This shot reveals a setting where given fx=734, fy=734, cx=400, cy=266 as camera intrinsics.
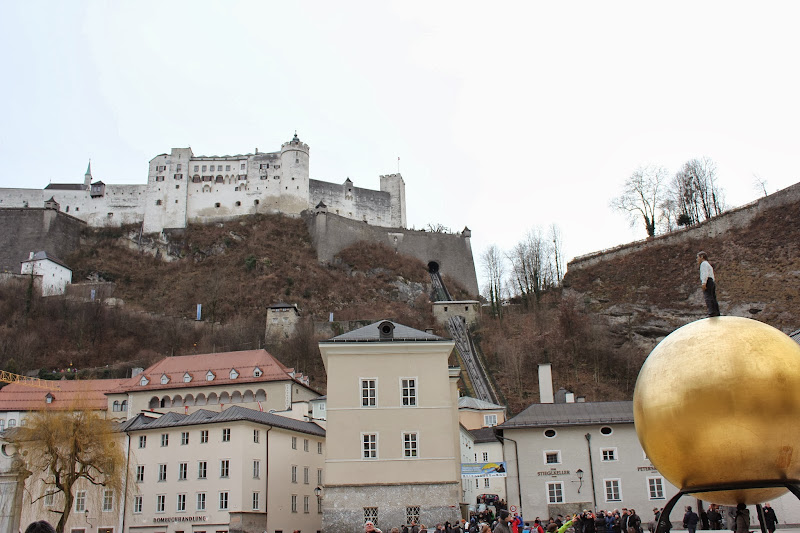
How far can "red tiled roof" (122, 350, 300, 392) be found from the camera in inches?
2021

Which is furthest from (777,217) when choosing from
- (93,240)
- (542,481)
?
(93,240)

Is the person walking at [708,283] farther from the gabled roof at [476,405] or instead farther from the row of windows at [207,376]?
the row of windows at [207,376]

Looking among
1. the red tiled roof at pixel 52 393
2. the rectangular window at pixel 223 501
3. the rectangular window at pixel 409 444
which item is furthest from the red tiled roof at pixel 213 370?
the rectangular window at pixel 409 444

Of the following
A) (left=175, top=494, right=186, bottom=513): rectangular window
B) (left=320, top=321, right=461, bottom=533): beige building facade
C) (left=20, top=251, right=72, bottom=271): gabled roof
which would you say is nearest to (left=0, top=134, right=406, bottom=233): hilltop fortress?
(left=20, top=251, right=72, bottom=271): gabled roof

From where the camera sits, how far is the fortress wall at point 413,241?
8912cm

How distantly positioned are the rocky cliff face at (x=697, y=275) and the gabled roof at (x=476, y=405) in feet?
43.2

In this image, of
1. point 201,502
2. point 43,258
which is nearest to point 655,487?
point 201,502

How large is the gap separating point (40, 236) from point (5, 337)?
23074 millimetres

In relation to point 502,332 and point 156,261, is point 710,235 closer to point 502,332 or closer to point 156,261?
point 502,332

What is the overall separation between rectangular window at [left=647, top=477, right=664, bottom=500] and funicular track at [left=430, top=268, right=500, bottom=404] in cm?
2380

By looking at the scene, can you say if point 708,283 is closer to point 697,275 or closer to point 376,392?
point 376,392

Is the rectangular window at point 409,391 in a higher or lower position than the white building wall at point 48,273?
lower

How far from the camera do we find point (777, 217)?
5769 centimetres

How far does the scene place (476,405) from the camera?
53.1 meters
